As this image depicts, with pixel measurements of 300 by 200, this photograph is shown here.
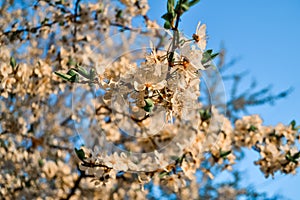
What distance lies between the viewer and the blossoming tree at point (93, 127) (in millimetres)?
1774

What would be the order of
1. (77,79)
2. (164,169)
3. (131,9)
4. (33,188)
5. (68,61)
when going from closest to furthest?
(77,79) → (164,169) → (68,61) → (33,188) → (131,9)

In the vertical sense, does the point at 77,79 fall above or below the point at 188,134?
below

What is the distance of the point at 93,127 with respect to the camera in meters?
2.49

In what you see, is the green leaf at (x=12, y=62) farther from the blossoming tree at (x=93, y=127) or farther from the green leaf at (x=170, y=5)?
the green leaf at (x=170, y=5)

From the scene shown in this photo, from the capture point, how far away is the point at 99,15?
260cm

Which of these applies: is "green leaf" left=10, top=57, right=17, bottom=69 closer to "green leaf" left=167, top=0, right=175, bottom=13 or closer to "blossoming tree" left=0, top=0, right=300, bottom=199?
"blossoming tree" left=0, top=0, right=300, bottom=199

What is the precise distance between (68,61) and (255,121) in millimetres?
1156

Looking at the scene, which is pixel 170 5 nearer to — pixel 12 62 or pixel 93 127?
pixel 12 62

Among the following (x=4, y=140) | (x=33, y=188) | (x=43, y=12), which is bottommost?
(x=33, y=188)

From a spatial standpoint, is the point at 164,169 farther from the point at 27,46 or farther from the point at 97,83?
the point at 27,46

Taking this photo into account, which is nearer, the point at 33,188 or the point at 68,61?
the point at 68,61

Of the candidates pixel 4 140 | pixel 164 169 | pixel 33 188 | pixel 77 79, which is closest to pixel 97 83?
pixel 77 79

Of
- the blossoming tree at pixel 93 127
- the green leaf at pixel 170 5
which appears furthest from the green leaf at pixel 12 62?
the green leaf at pixel 170 5

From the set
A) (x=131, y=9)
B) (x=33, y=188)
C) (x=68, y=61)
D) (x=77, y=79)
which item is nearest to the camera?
(x=77, y=79)
